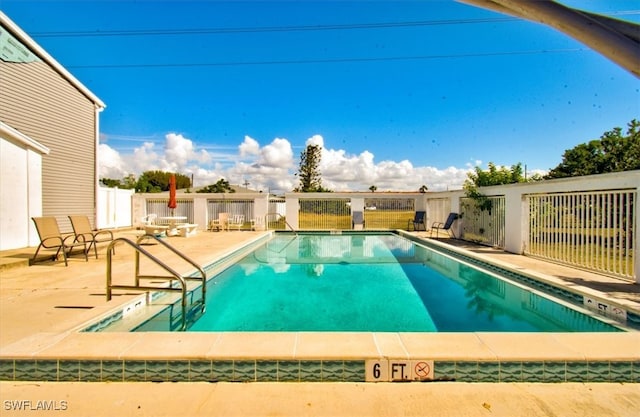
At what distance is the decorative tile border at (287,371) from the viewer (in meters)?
2.42

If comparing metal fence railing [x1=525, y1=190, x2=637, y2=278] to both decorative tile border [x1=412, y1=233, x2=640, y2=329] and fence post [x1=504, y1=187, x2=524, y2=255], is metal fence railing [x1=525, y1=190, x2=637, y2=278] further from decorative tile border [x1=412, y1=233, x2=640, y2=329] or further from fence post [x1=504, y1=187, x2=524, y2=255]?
decorative tile border [x1=412, y1=233, x2=640, y2=329]

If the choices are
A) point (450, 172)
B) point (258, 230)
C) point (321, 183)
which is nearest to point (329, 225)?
point (258, 230)

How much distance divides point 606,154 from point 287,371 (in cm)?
3084

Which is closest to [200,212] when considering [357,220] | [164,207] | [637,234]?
[164,207]

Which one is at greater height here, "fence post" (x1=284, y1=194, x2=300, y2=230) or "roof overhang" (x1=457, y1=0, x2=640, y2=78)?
"roof overhang" (x1=457, y1=0, x2=640, y2=78)

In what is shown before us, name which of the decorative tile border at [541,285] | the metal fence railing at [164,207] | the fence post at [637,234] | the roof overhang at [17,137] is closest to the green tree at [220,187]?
the metal fence railing at [164,207]

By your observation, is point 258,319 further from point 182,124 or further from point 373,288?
point 182,124

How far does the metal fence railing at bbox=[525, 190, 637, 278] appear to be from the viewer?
572 centimetres

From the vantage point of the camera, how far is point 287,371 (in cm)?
243

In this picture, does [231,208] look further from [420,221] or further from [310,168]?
[310,168]

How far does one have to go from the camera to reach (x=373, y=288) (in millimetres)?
6102

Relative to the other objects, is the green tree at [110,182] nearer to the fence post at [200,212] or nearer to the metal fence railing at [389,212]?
the fence post at [200,212]

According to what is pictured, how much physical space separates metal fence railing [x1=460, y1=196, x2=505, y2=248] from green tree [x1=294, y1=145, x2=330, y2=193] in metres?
28.3

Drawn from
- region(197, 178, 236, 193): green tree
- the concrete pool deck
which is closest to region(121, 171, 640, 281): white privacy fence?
the concrete pool deck
